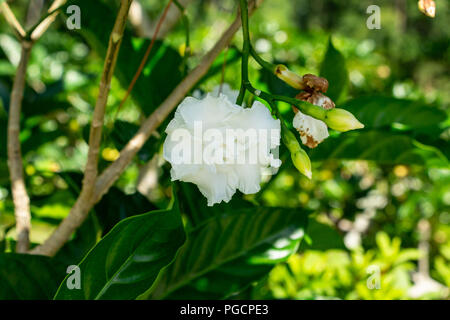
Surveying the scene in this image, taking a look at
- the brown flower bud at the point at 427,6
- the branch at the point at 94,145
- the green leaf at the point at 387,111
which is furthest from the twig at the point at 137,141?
the green leaf at the point at 387,111

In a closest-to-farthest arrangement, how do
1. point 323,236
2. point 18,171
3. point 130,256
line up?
1. point 130,256
2. point 18,171
3. point 323,236

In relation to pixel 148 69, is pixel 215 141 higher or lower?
lower

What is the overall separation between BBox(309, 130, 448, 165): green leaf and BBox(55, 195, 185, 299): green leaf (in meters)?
0.31

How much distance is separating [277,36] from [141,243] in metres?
1.83

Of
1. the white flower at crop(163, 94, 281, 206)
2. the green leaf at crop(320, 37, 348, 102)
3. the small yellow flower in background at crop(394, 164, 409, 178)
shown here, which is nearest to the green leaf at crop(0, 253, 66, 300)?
the white flower at crop(163, 94, 281, 206)

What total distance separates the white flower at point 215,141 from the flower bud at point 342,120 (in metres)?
0.05

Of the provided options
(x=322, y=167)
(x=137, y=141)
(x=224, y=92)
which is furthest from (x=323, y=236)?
(x=322, y=167)

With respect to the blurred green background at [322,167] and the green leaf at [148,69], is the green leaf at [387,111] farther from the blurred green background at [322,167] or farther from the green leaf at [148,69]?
the green leaf at [148,69]

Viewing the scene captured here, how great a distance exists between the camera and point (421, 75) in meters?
7.09

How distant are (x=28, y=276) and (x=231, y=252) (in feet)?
0.91

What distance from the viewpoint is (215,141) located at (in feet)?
1.52

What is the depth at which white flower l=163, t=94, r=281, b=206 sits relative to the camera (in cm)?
46

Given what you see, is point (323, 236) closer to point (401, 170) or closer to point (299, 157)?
point (299, 157)

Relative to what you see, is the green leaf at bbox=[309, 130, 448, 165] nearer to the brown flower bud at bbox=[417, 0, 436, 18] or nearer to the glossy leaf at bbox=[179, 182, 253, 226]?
the glossy leaf at bbox=[179, 182, 253, 226]
